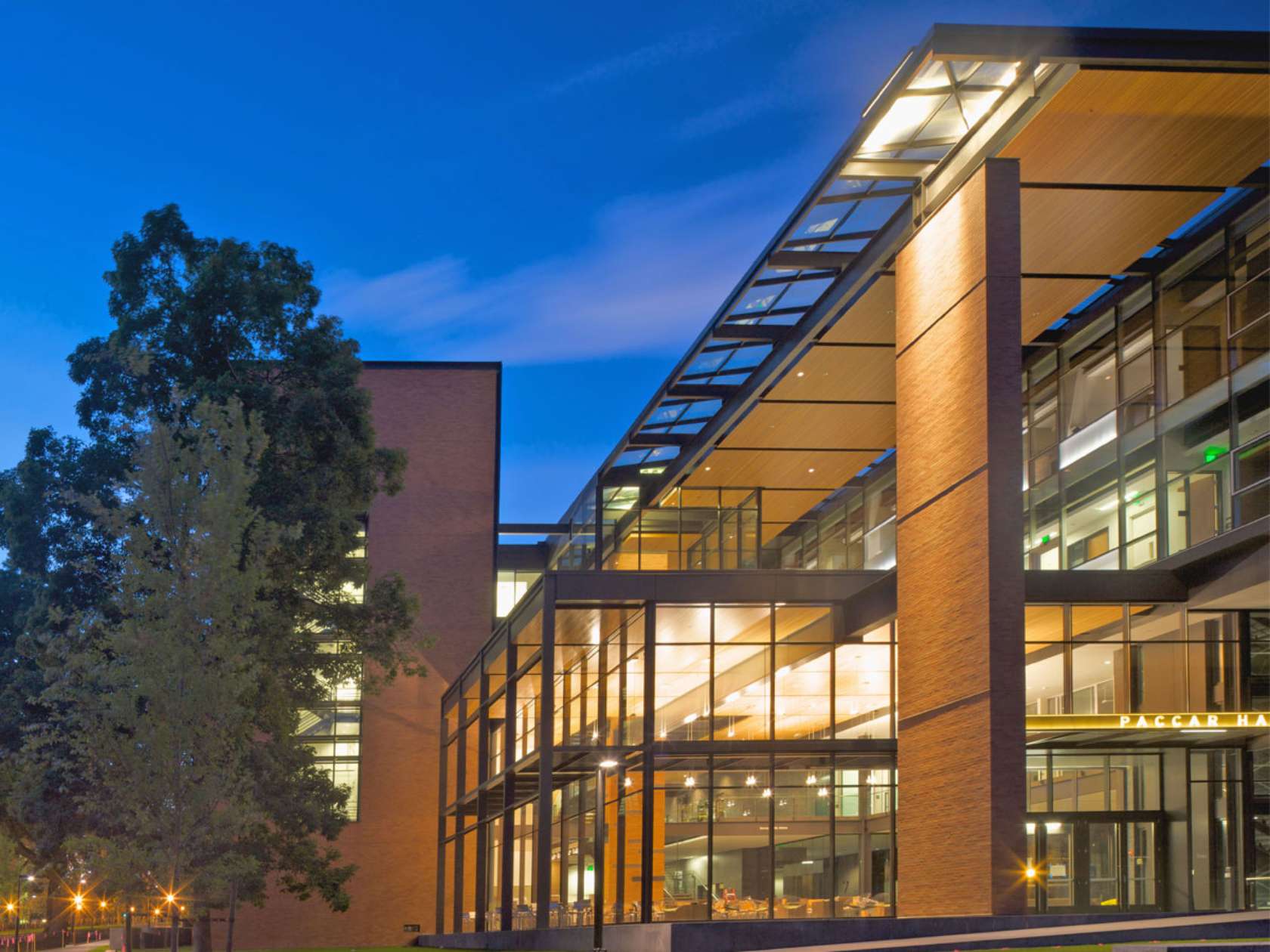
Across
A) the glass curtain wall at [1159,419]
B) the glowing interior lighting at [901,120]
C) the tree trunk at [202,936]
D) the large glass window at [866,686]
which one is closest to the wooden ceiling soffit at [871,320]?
the glowing interior lighting at [901,120]

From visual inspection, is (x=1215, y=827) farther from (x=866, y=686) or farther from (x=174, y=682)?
(x=174, y=682)

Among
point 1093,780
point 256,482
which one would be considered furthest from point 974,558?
point 256,482

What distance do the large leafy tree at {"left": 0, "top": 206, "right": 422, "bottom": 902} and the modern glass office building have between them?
16.9 feet

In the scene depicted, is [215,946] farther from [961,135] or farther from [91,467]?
[961,135]

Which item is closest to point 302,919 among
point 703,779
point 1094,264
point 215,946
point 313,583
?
point 215,946

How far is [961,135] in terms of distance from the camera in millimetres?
24438

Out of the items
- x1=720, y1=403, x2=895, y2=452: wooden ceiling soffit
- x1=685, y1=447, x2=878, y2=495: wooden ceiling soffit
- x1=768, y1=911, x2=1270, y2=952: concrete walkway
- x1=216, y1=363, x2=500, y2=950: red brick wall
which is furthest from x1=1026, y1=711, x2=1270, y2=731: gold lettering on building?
x1=216, y1=363, x2=500, y2=950: red brick wall

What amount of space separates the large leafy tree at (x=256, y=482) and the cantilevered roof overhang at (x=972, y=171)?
8132mm

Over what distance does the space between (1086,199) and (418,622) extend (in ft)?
127

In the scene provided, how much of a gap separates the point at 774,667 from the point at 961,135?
1277cm

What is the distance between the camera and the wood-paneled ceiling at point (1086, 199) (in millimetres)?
22078

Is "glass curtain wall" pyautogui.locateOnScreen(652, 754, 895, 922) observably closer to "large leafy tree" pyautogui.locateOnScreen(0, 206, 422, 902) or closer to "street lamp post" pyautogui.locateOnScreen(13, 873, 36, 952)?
"large leafy tree" pyautogui.locateOnScreen(0, 206, 422, 902)

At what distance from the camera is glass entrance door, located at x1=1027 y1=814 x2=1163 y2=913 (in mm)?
28203

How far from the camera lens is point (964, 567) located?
77.2 ft
